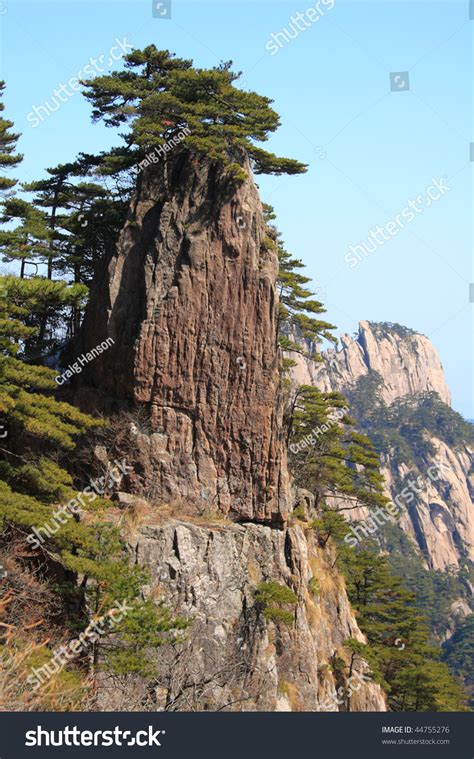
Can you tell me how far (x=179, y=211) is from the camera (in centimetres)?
2328

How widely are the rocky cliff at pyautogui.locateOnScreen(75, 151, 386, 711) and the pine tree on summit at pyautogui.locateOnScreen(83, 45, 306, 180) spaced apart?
2.71 ft

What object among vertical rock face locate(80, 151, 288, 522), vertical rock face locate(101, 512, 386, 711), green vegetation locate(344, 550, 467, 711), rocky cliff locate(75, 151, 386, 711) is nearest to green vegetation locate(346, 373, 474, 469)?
green vegetation locate(344, 550, 467, 711)

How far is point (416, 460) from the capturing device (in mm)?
121250

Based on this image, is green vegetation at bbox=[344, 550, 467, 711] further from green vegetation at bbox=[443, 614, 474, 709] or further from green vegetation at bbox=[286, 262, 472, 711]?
green vegetation at bbox=[443, 614, 474, 709]

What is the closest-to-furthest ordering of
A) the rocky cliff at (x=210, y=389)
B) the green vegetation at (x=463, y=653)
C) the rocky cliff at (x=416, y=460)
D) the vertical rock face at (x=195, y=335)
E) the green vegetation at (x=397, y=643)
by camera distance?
the rocky cliff at (x=210, y=389)
the vertical rock face at (x=195, y=335)
the green vegetation at (x=397, y=643)
the green vegetation at (x=463, y=653)
the rocky cliff at (x=416, y=460)

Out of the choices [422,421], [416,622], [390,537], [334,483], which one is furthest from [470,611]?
[334,483]

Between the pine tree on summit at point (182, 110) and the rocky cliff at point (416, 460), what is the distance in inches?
3014

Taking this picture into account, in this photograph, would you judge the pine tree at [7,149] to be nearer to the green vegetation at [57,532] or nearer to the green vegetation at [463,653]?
the green vegetation at [57,532]

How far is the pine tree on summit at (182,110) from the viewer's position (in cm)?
2286

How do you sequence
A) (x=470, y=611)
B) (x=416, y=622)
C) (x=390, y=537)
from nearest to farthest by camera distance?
(x=416, y=622), (x=470, y=611), (x=390, y=537)

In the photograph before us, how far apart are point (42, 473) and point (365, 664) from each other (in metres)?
15.4

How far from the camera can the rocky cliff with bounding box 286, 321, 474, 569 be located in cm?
11531

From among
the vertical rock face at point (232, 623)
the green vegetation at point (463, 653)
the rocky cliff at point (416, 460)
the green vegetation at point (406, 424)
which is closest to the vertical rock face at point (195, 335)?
the vertical rock face at point (232, 623)

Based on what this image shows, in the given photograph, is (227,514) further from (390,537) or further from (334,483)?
(390,537)
